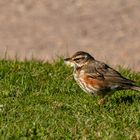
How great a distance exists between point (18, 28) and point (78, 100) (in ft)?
16.5

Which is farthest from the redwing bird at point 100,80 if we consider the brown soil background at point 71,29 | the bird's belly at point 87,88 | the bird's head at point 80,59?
the brown soil background at point 71,29

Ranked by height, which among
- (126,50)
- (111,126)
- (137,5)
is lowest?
(111,126)

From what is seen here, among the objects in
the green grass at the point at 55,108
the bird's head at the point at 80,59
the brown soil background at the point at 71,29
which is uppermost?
the brown soil background at the point at 71,29

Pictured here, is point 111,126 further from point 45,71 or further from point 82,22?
point 82,22

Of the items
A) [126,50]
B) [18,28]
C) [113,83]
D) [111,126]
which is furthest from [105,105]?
[18,28]

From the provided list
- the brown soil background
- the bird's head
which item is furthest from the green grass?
the brown soil background

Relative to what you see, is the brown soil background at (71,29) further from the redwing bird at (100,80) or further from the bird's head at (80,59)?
the redwing bird at (100,80)

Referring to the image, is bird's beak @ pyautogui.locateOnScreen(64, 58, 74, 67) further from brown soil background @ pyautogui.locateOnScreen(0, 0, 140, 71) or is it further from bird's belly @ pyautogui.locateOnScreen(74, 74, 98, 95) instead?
brown soil background @ pyautogui.locateOnScreen(0, 0, 140, 71)

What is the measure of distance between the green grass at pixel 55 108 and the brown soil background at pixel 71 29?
1.62 m

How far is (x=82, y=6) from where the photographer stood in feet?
53.9

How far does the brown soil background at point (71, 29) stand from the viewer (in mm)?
14188

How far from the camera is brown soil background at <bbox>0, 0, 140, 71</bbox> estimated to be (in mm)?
14188

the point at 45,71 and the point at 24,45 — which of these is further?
the point at 24,45

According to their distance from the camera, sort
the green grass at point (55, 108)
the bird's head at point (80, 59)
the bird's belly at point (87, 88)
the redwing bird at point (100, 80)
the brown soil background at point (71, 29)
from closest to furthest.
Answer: the green grass at point (55, 108) < the redwing bird at point (100, 80) < the bird's belly at point (87, 88) < the bird's head at point (80, 59) < the brown soil background at point (71, 29)
